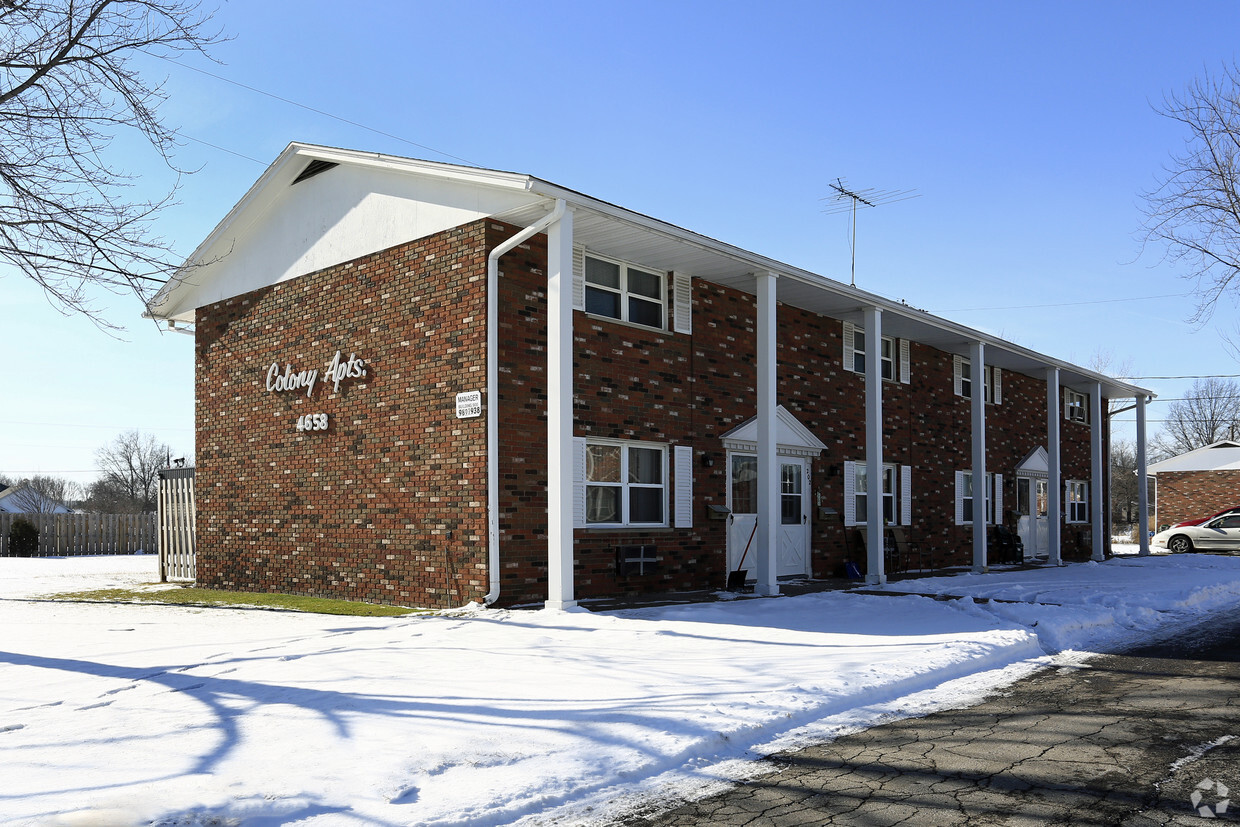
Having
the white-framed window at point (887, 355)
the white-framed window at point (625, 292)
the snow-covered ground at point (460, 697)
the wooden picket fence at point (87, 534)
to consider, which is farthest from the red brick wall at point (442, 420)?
the wooden picket fence at point (87, 534)

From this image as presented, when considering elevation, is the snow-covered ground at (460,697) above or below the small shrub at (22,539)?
above

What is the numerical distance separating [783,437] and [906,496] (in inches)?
193

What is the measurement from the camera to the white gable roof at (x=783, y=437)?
15623mm

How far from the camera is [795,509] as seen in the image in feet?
55.9

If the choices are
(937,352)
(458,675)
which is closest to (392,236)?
(458,675)

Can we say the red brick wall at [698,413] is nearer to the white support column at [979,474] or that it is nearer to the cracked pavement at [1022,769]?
the white support column at [979,474]

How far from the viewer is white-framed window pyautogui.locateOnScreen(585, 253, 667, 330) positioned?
13.7 m

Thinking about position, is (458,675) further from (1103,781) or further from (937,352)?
(937,352)

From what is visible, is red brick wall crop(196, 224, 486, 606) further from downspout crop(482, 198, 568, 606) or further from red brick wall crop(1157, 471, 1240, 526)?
red brick wall crop(1157, 471, 1240, 526)

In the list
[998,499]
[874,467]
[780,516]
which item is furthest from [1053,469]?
[780,516]

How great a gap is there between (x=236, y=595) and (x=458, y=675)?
876 centimetres

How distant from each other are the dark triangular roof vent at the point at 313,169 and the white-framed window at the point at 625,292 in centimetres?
447

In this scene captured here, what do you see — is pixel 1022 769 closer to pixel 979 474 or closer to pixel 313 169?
pixel 313 169

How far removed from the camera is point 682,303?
48.7ft
